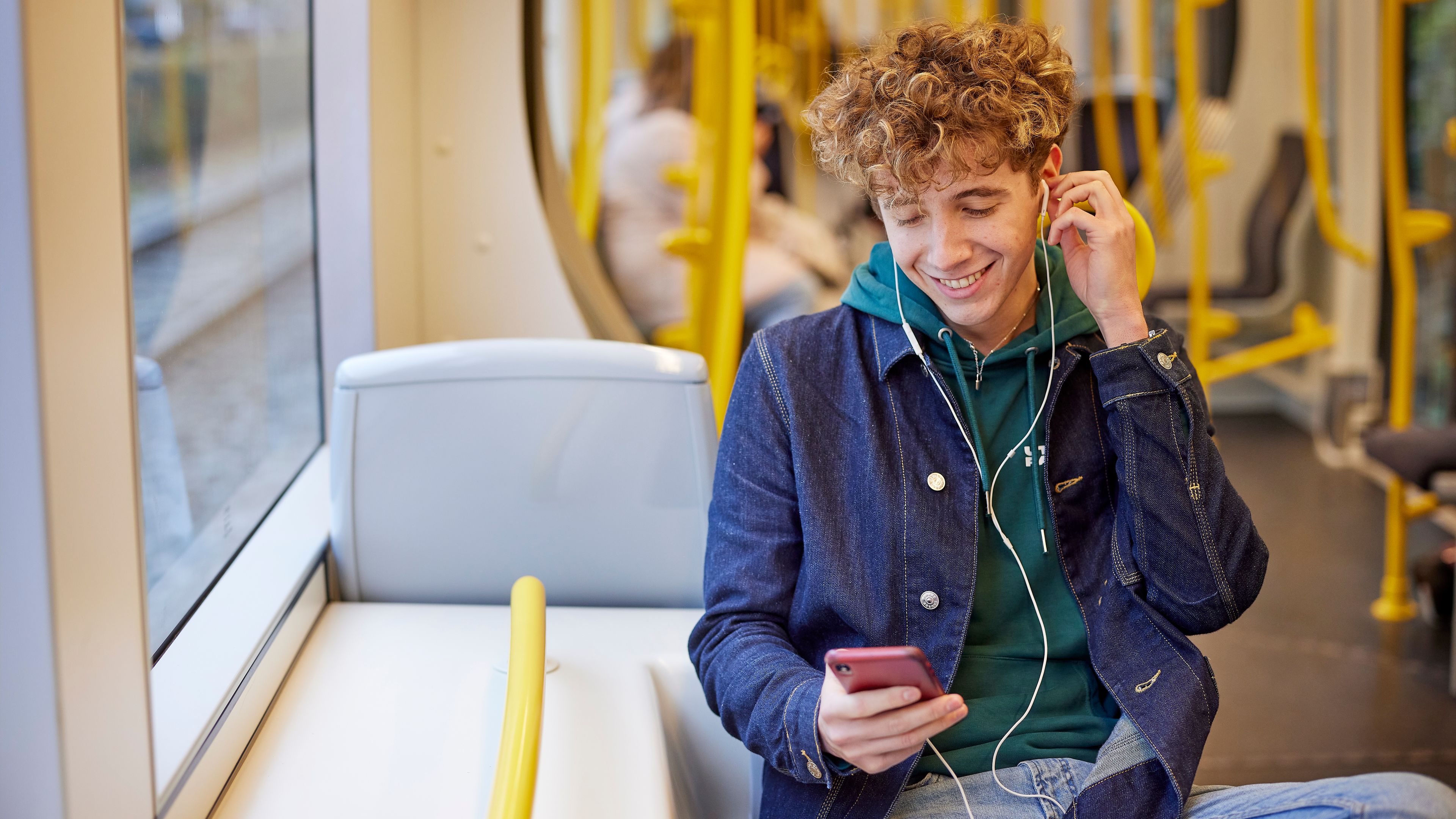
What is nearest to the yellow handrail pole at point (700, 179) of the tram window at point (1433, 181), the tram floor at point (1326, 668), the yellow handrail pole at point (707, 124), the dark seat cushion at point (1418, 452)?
the yellow handrail pole at point (707, 124)

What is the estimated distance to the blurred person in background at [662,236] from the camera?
3871 millimetres

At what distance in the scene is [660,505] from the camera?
1.63 meters

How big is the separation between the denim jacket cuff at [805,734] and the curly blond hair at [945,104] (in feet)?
1.57

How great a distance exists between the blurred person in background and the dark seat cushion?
1.72 metres

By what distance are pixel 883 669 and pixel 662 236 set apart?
9.51 feet

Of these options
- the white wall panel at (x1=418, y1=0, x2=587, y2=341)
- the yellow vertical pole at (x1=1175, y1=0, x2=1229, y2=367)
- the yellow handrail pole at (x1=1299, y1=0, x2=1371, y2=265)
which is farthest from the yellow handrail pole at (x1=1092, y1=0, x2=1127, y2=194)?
the white wall panel at (x1=418, y1=0, x2=587, y2=341)

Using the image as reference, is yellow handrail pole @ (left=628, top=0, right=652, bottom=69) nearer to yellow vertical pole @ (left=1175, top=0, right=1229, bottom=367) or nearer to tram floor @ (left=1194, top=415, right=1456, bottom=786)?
yellow vertical pole @ (left=1175, top=0, right=1229, bottom=367)

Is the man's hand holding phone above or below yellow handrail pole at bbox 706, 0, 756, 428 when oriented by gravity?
below

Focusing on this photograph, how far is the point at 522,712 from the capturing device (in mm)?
1055

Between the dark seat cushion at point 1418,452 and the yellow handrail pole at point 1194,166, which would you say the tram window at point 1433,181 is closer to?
the yellow handrail pole at point 1194,166

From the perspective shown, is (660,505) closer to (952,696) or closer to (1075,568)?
(1075,568)

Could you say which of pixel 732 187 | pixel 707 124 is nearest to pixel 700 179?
pixel 707 124

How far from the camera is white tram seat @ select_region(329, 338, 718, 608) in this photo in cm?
158

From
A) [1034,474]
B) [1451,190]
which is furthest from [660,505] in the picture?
[1451,190]
